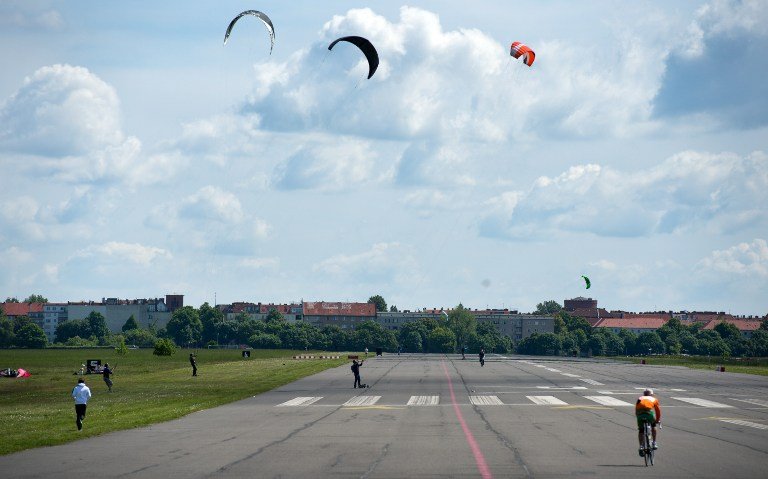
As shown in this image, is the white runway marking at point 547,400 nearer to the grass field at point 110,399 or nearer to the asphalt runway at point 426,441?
the asphalt runway at point 426,441

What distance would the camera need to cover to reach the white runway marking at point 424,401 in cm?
4728

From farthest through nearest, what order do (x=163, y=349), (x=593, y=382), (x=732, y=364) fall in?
(x=163, y=349)
(x=732, y=364)
(x=593, y=382)

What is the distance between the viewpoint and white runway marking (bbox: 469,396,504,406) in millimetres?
47344

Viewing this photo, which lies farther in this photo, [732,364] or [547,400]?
[732,364]

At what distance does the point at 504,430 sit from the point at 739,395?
89.4 ft

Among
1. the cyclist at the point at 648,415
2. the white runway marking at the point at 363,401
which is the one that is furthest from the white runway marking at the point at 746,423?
the white runway marking at the point at 363,401

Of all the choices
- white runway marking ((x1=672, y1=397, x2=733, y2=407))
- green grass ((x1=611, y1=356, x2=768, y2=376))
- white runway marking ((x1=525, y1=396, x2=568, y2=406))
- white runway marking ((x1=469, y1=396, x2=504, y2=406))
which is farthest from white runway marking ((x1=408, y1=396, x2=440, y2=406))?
green grass ((x1=611, y1=356, x2=768, y2=376))

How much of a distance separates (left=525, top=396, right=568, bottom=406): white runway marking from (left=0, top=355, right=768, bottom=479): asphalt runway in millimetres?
62

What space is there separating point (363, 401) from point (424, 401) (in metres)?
3.04

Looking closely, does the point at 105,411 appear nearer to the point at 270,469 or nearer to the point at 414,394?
the point at 414,394

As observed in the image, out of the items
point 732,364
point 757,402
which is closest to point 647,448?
point 757,402

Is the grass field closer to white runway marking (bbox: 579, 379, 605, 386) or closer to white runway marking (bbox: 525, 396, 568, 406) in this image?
white runway marking (bbox: 525, 396, 568, 406)

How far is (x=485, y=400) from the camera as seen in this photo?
165 feet

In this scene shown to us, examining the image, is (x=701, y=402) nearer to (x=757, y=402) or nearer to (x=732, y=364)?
(x=757, y=402)
